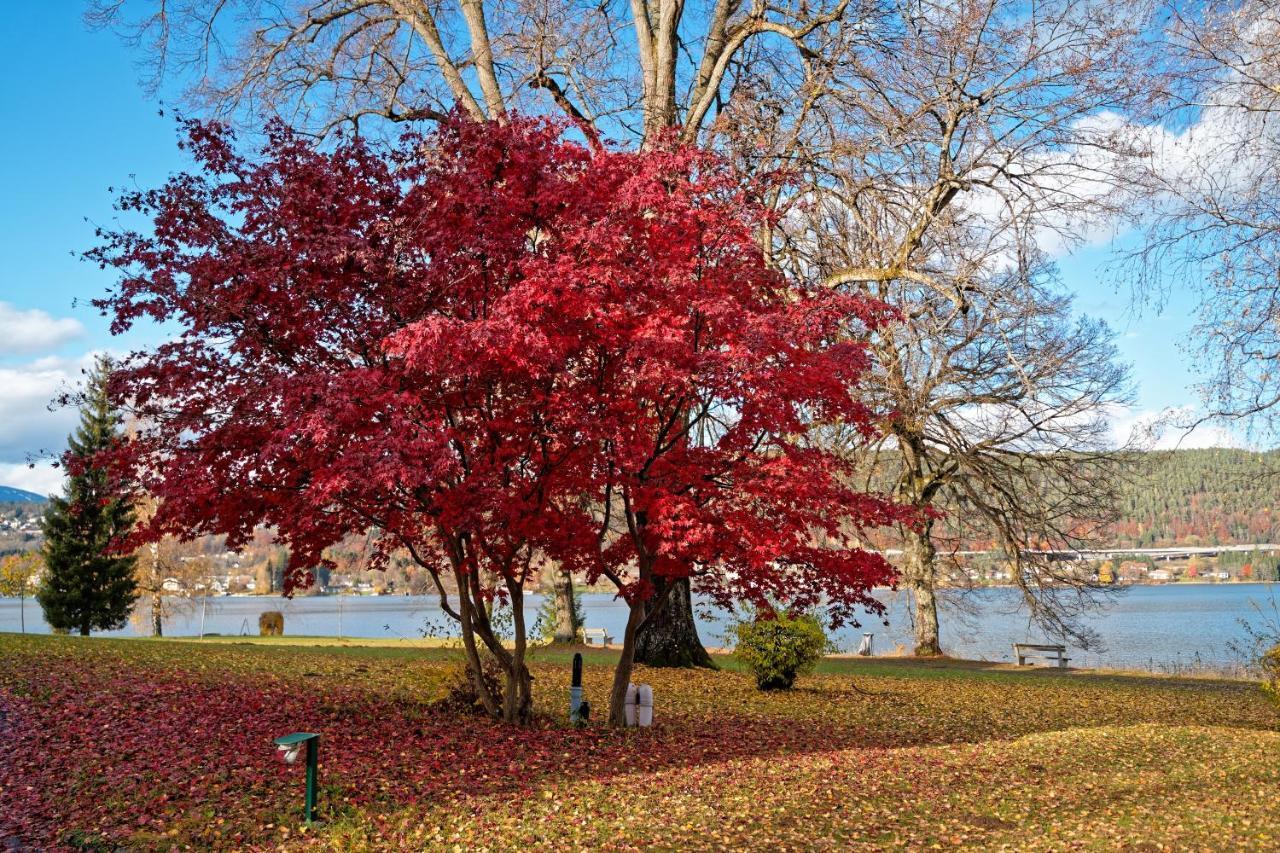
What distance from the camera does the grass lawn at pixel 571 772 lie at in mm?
6004

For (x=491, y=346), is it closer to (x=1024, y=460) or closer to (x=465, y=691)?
(x=465, y=691)

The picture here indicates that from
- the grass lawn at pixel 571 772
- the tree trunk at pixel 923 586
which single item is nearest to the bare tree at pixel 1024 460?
the tree trunk at pixel 923 586

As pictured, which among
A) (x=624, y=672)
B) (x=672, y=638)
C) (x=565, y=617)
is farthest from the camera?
(x=565, y=617)

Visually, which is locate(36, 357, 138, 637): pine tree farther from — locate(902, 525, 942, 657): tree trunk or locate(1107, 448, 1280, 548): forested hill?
locate(1107, 448, 1280, 548): forested hill

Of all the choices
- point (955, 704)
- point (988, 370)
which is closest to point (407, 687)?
point (955, 704)

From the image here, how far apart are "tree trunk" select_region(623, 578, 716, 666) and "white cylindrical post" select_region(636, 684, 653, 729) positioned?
5281 mm

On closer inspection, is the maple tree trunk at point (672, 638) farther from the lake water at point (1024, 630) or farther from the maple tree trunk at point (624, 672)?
the maple tree trunk at point (624, 672)

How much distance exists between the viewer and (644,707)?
9.95 meters

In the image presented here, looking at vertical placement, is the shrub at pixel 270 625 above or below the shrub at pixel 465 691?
below

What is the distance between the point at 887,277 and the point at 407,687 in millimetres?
8474

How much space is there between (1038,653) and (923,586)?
13.8 feet

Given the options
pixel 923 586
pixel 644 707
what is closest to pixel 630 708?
pixel 644 707

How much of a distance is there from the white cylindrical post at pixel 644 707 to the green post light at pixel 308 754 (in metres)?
4.34

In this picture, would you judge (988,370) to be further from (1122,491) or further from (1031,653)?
(1031,653)
